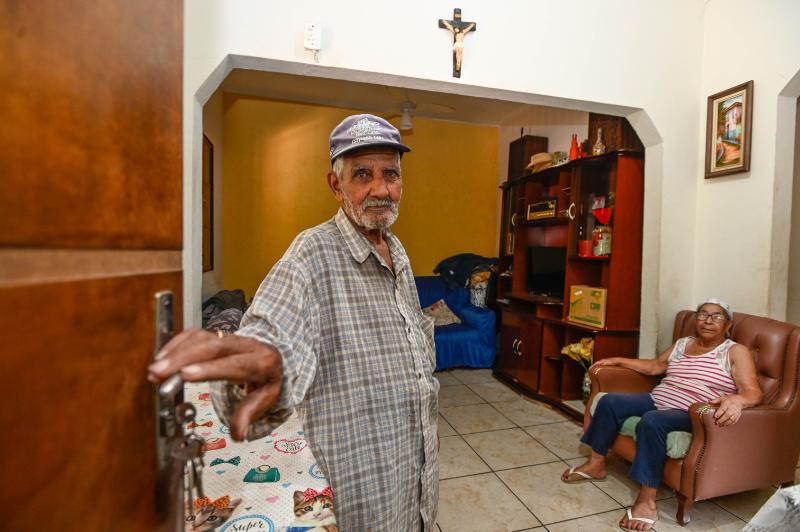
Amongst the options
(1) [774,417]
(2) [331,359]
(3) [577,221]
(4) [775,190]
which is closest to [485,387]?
(3) [577,221]

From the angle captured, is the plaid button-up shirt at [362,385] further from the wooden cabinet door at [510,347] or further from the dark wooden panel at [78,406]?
the wooden cabinet door at [510,347]

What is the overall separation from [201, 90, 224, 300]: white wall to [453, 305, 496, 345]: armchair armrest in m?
2.79

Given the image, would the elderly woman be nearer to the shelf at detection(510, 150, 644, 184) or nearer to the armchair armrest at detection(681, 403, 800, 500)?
the armchair armrest at detection(681, 403, 800, 500)

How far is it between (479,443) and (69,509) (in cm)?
300

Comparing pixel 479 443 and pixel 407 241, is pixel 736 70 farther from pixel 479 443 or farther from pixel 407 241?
pixel 407 241

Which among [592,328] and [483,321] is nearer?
[592,328]

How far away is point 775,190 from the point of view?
93.2 inches

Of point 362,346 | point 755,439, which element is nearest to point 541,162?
point 755,439

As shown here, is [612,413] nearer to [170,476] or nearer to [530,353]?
[530,353]

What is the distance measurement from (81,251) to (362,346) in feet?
2.55

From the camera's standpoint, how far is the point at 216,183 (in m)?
4.17

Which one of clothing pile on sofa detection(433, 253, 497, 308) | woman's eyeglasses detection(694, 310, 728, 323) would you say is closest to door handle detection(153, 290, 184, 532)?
woman's eyeglasses detection(694, 310, 728, 323)

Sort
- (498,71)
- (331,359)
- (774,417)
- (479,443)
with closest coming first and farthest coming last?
(331,359) < (774,417) < (498,71) < (479,443)

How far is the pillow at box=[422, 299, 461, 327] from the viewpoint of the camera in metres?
4.83
